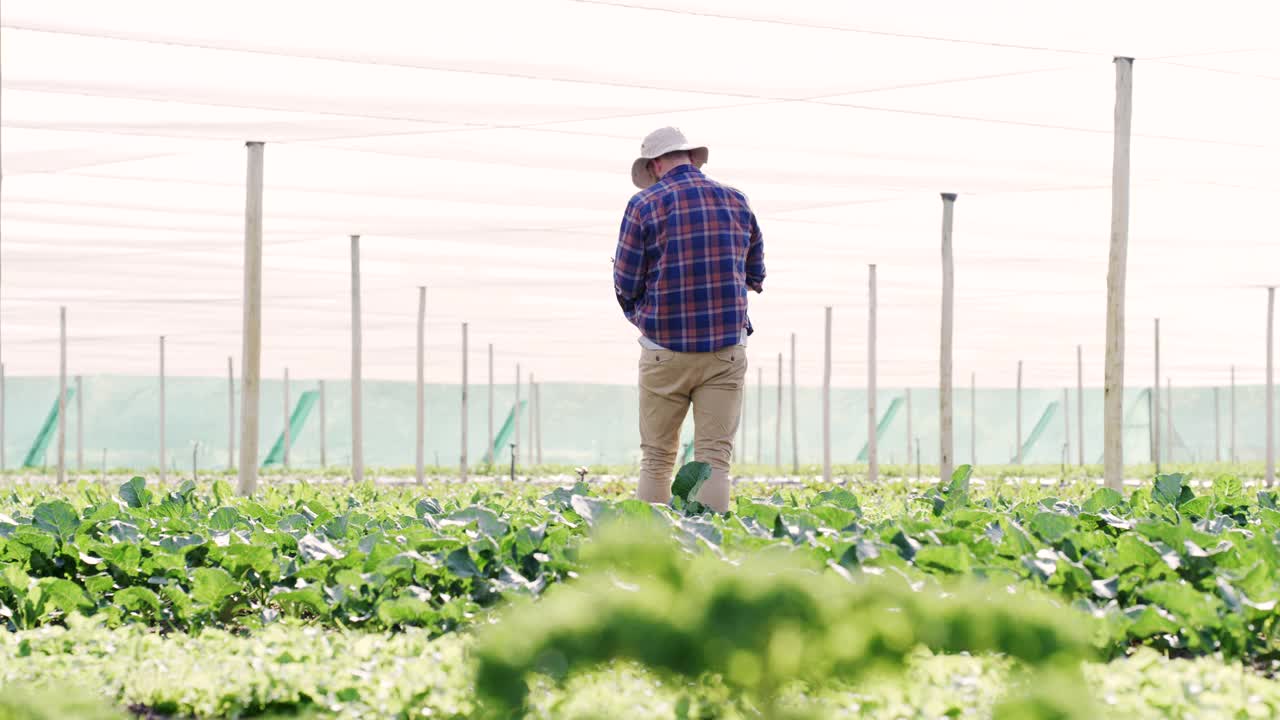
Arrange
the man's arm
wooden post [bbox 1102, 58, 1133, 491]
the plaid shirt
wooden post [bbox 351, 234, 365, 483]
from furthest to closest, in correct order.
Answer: wooden post [bbox 351, 234, 365, 483] → wooden post [bbox 1102, 58, 1133, 491] → the man's arm → the plaid shirt

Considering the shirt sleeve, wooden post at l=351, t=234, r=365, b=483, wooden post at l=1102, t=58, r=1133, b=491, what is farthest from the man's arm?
wooden post at l=351, t=234, r=365, b=483

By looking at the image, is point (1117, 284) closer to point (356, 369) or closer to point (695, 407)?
point (695, 407)

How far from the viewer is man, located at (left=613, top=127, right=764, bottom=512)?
15.9ft

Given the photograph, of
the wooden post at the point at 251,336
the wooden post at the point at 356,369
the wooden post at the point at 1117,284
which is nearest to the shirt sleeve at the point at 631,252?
the wooden post at the point at 1117,284

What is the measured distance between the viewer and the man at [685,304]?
15.9ft

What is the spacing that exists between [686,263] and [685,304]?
0.16 m

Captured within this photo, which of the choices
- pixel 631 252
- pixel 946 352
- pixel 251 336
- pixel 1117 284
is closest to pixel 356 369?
pixel 251 336

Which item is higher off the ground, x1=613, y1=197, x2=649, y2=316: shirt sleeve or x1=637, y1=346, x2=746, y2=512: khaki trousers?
x1=613, y1=197, x2=649, y2=316: shirt sleeve

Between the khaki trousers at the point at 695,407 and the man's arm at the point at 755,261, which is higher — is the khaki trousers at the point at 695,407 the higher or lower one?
the lower one

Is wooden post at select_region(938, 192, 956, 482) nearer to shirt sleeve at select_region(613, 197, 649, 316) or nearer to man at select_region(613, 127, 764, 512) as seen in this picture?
man at select_region(613, 127, 764, 512)

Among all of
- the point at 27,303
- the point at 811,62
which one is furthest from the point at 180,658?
the point at 27,303

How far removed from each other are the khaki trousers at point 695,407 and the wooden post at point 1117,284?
3.06 m

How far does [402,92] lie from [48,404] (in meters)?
38.2

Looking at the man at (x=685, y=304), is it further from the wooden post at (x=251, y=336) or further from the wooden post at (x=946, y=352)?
the wooden post at (x=946, y=352)
